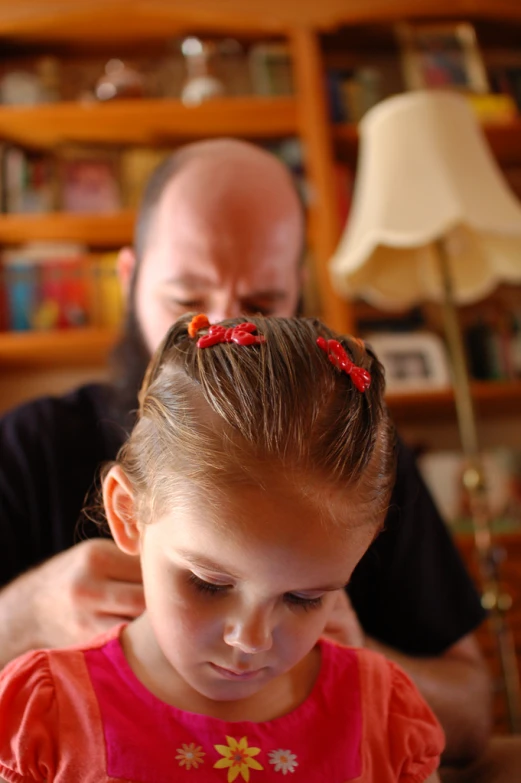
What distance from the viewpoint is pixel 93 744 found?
26.3 inches

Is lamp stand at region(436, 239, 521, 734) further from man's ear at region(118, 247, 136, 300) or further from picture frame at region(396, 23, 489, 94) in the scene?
picture frame at region(396, 23, 489, 94)

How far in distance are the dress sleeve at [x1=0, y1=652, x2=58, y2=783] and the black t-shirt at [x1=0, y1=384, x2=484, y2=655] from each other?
44 centimetres

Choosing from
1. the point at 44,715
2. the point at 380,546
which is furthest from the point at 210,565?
the point at 380,546

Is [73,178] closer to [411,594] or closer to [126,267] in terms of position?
[126,267]

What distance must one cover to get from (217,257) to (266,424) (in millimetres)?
680

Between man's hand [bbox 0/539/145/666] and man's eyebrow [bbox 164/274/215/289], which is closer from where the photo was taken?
man's hand [bbox 0/539/145/666]

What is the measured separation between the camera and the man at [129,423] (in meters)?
1.16

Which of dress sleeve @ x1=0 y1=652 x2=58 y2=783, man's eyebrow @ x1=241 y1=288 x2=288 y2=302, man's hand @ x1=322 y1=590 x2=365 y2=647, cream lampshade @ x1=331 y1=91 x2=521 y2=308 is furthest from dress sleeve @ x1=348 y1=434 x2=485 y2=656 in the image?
cream lampshade @ x1=331 y1=91 x2=521 y2=308

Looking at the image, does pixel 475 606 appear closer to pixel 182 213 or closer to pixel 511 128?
pixel 182 213

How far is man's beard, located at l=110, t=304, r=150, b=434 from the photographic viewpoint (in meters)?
1.29

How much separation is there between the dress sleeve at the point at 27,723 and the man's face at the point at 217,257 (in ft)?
2.06

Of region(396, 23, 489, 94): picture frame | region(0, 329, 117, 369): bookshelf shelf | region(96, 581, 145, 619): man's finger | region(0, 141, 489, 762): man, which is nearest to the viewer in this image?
region(96, 581, 145, 619): man's finger

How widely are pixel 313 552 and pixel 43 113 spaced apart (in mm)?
2294

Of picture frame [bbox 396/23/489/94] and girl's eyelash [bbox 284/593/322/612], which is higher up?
picture frame [bbox 396/23/489/94]
